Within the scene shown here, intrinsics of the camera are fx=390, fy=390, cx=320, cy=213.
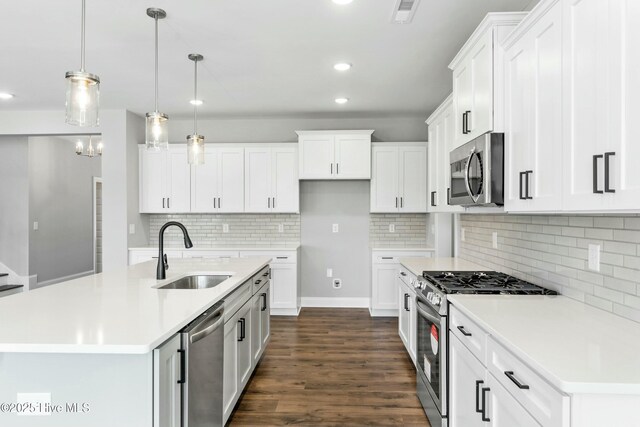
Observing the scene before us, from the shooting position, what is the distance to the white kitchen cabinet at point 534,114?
1646 millimetres

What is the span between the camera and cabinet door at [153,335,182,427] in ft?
4.65

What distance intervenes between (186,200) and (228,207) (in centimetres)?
58

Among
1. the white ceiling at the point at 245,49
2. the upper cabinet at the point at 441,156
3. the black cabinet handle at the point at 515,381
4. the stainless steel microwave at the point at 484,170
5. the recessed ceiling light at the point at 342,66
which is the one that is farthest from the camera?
the recessed ceiling light at the point at 342,66

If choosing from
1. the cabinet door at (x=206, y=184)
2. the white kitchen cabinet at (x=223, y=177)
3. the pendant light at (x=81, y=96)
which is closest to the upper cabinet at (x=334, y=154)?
the white kitchen cabinet at (x=223, y=177)

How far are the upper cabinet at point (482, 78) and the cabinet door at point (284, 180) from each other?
8.99ft

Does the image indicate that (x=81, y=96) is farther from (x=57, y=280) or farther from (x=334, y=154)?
(x=57, y=280)

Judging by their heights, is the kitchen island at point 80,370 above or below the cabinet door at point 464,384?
above

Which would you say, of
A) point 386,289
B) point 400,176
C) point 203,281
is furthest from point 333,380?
point 400,176

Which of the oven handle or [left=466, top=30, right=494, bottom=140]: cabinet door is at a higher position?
[left=466, top=30, right=494, bottom=140]: cabinet door

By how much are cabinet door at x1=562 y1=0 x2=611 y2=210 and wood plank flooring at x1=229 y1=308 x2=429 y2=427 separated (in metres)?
1.85

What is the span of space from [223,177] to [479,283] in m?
3.71

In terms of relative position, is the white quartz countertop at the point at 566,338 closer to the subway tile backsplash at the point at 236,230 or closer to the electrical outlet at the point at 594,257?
the electrical outlet at the point at 594,257

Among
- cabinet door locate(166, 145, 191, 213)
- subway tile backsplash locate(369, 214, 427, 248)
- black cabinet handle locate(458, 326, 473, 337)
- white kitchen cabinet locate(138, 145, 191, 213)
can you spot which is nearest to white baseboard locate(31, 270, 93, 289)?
white kitchen cabinet locate(138, 145, 191, 213)

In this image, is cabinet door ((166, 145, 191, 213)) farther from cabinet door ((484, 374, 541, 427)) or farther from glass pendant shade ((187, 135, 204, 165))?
cabinet door ((484, 374, 541, 427))
